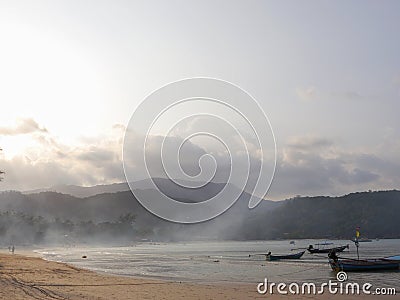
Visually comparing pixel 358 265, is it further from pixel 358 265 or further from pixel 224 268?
pixel 224 268

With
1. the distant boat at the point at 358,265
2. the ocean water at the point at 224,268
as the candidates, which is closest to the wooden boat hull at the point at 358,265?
the distant boat at the point at 358,265

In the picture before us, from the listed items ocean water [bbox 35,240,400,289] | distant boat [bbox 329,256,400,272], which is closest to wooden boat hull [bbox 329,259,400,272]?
distant boat [bbox 329,256,400,272]

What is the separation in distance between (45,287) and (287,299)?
38.4 feet

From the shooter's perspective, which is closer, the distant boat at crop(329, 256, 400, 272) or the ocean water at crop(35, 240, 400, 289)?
the ocean water at crop(35, 240, 400, 289)

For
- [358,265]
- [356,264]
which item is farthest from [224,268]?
[358,265]

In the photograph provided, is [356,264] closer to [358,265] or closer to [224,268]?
[358,265]

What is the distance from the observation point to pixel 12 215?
14338 cm

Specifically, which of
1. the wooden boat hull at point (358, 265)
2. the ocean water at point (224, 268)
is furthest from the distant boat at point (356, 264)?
the ocean water at point (224, 268)

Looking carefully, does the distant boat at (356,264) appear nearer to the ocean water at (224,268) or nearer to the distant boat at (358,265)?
the distant boat at (358,265)

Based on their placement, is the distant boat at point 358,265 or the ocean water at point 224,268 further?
the distant boat at point 358,265

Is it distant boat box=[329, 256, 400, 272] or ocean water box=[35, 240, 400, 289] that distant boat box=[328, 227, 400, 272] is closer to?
distant boat box=[329, 256, 400, 272]

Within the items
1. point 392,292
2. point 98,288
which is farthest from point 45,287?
point 392,292

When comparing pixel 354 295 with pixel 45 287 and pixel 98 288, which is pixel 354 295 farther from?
pixel 45 287

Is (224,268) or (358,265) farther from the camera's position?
(224,268)
